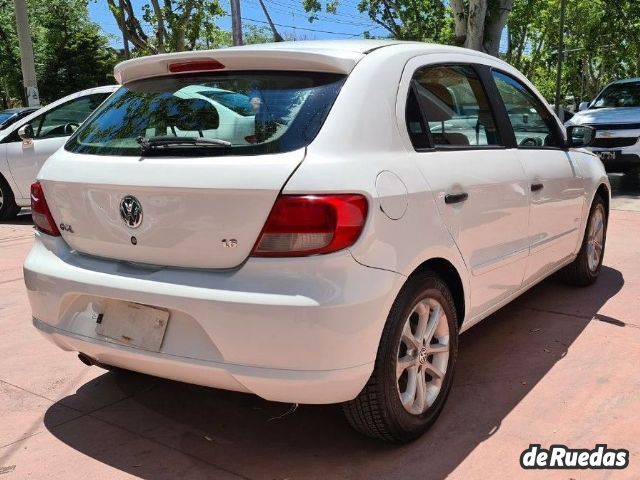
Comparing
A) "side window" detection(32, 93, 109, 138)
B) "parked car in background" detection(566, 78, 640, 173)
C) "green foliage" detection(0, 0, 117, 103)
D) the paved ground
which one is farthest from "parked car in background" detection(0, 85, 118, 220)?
"green foliage" detection(0, 0, 117, 103)

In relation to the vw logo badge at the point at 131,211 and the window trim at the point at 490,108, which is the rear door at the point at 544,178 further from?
the vw logo badge at the point at 131,211

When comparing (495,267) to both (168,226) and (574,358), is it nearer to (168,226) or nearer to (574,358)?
(574,358)

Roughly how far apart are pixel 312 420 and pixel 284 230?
1.15 m

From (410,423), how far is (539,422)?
680 mm

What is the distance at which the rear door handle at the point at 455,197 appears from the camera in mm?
2916

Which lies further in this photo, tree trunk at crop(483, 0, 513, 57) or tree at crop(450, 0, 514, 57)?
tree trunk at crop(483, 0, 513, 57)

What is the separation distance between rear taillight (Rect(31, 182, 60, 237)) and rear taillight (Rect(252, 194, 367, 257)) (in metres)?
1.16

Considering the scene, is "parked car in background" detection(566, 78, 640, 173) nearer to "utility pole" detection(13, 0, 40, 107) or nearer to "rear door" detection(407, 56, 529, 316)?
"rear door" detection(407, 56, 529, 316)

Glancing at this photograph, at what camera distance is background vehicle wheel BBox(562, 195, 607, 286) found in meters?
4.94

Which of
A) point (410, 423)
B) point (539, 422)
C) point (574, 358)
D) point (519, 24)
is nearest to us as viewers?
point (410, 423)

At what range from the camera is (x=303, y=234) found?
93.2 inches

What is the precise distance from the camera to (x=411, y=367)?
2816mm

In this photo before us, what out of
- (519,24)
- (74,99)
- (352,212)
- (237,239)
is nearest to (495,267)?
(352,212)

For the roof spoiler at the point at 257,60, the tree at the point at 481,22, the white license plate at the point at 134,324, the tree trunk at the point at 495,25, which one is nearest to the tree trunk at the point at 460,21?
the tree at the point at 481,22
